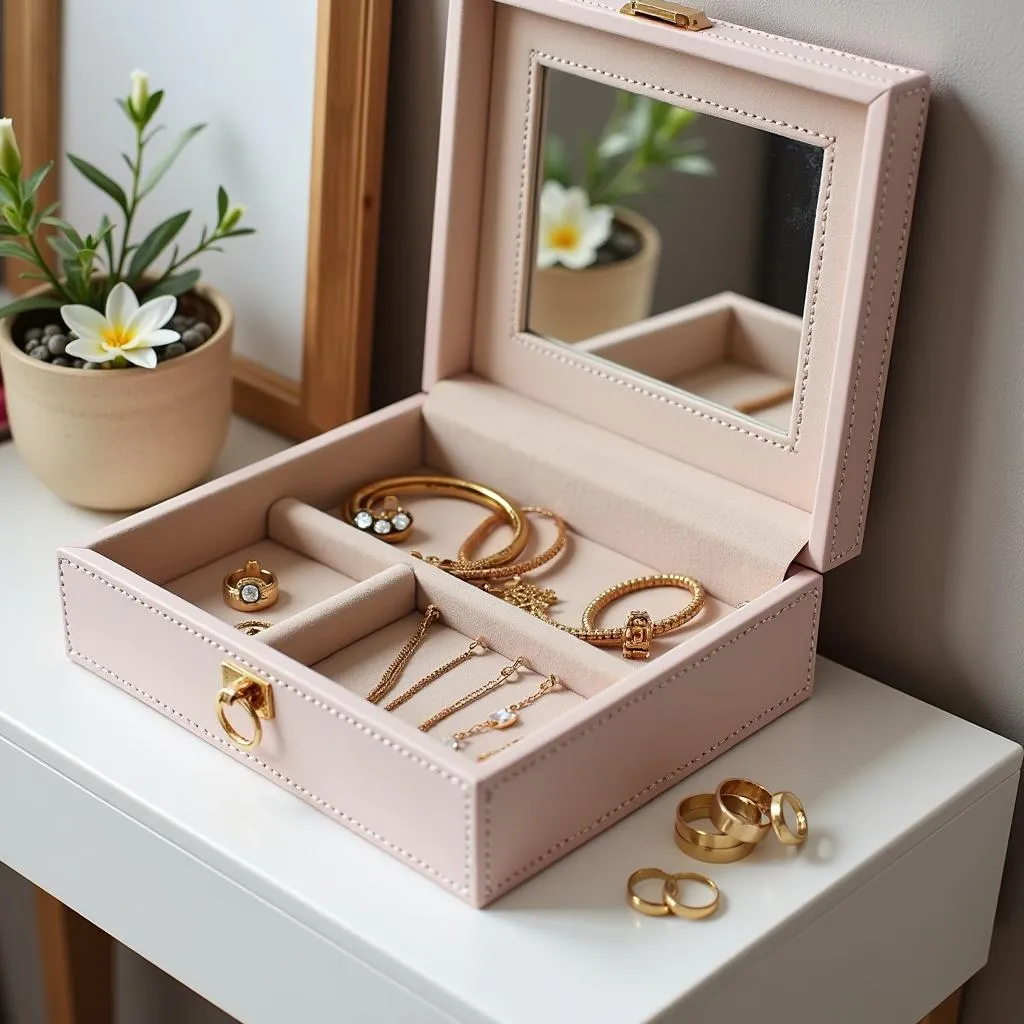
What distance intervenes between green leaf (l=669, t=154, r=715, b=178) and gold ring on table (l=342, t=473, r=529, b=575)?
27cm

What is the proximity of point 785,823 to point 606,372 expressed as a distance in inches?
13.9

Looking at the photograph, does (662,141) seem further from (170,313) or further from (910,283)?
(170,313)

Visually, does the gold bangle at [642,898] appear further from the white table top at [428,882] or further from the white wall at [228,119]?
the white wall at [228,119]

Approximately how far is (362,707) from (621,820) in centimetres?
18

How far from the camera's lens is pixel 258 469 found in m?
1.14

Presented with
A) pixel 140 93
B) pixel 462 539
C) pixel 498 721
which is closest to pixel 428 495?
pixel 462 539

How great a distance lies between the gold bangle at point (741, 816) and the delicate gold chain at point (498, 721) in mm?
129

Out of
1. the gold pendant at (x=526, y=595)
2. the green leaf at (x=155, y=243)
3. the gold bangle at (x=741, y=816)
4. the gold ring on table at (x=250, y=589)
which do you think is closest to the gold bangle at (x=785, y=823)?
the gold bangle at (x=741, y=816)

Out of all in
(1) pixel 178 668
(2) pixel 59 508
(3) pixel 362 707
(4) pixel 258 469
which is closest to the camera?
(3) pixel 362 707

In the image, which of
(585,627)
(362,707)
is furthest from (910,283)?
(362,707)

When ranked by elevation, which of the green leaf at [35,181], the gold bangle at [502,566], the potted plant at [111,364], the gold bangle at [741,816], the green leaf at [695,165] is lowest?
the gold bangle at [741,816]

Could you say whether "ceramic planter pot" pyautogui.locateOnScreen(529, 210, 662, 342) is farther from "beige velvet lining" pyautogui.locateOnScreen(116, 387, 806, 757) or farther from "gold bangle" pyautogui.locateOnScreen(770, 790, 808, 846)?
"gold bangle" pyautogui.locateOnScreen(770, 790, 808, 846)

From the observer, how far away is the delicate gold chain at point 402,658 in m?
1.02

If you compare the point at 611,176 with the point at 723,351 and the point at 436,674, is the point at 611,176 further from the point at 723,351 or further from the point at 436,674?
the point at 436,674
